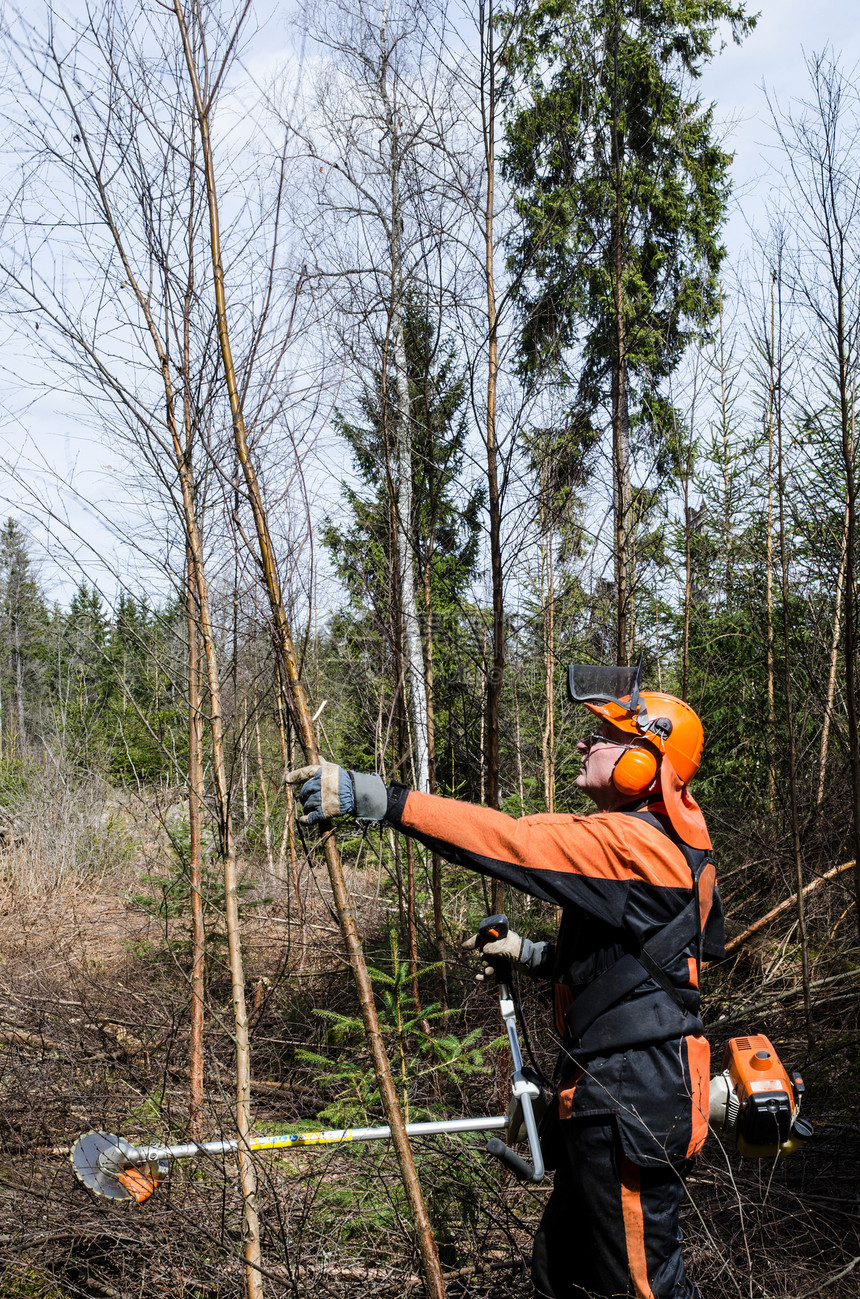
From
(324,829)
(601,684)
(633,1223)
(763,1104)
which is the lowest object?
(633,1223)

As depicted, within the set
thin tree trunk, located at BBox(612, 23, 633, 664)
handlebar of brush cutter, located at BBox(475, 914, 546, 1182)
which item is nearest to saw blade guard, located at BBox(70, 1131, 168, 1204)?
handlebar of brush cutter, located at BBox(475, 914, 546, 1182)

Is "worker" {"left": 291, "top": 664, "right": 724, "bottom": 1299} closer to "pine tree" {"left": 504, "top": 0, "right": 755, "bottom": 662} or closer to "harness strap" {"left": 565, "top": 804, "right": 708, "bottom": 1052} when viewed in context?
"harness strap" {"left": 565, "top": 804, "right": 708, "bottom": 1052}

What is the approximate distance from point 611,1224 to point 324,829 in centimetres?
129

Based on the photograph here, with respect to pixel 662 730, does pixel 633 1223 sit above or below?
below

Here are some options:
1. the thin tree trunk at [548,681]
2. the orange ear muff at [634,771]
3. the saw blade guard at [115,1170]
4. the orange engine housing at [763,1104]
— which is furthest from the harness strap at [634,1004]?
the thin tree trunk at [548,681]

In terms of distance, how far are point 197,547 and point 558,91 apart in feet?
13.9

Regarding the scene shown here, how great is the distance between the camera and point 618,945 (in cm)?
247

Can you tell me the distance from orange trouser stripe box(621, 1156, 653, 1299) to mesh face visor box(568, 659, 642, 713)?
49.5 inches

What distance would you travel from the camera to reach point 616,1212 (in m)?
2.32

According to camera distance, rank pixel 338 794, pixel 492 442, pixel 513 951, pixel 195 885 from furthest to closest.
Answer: pixel 492 442
pixel 195 885
pixel 513 951
pixel 338 794

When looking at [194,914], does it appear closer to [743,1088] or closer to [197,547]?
[197,547]

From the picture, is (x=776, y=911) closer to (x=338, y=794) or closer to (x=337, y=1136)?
(x=337, y=1136)

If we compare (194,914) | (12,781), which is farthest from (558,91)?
(12,781)

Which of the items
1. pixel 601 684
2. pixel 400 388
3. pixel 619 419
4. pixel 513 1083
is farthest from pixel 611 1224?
pixel 619 419
